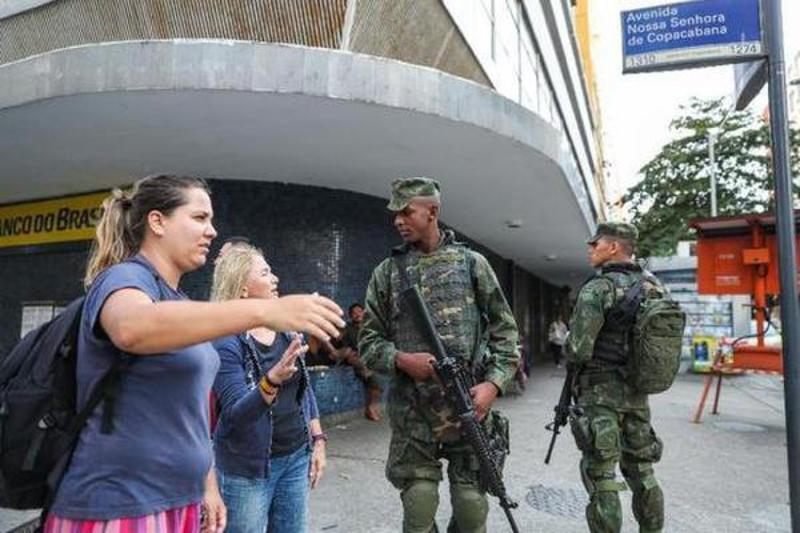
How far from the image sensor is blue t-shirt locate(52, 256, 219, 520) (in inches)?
52.3

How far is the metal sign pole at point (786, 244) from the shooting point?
283 centimetres

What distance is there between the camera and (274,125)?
4.87m

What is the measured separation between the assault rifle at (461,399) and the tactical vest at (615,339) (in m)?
1.06

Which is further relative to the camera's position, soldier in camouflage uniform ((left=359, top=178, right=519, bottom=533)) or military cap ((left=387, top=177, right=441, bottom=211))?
military cap ((left=387, top=177, right=441, bottom=211))

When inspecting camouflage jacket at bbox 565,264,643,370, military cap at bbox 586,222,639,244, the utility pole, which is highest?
the utility pole

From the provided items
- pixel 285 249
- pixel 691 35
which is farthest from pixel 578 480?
pixel 285 249

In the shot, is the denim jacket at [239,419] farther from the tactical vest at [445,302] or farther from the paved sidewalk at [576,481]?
the paved sidewalk at [576,481]

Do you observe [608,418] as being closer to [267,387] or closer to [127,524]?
[267,387]

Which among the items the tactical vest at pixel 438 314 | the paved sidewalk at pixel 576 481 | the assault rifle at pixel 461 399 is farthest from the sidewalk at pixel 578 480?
the tactical vest at pixel 438 314

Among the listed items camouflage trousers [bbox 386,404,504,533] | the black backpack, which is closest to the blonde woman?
camouflage trousers [bbox 386,404,504,533]

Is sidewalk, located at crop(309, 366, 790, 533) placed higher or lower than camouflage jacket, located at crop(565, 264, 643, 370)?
lower

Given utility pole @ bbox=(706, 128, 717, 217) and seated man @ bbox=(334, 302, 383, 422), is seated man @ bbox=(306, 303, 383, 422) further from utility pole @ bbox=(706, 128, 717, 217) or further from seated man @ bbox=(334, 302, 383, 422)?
utility pole @ bbox=(706, 128, 717, 217)

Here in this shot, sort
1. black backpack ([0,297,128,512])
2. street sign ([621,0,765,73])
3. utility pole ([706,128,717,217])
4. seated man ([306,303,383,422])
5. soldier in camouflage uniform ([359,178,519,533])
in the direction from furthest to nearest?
utility pole ([706,128,717,217])
seated man ([306,303,383,422])
street sign ([621,0,765,73])
soldier in camouflage uniform ([359,178,519,533])
black backpack ([0,297,128,512])

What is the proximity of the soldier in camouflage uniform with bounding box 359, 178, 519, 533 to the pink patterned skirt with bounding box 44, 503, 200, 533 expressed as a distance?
4.22 feet
